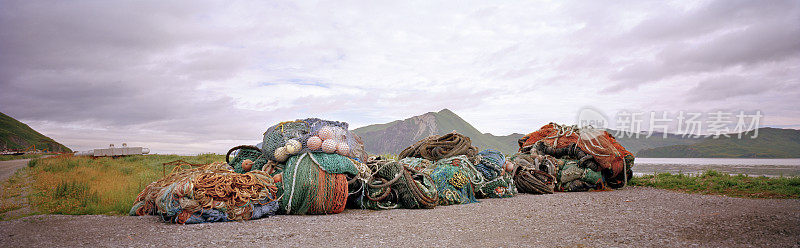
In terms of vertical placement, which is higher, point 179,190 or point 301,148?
point 301,148

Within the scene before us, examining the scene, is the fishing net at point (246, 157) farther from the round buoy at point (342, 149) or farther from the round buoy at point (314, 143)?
the round buoy at point (342, 149)

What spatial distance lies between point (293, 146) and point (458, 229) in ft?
10.5

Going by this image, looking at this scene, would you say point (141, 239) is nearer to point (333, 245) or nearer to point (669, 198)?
point (333, 245)

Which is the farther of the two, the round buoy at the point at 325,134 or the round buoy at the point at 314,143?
the round buoy at the point at 325,134

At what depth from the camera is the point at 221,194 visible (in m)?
5.31

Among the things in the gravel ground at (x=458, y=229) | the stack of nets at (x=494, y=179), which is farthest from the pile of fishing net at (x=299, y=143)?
the stack of nets at (x=494, y=179)

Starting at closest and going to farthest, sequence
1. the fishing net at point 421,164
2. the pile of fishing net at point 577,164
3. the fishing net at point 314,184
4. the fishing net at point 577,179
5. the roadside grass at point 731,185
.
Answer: the fishing net at point 314,184 → the roadside grass at point 731,185 → the fishing net at point 421,164 → the pile of fishing net at point 577,164 → the fishing net at point 577,179

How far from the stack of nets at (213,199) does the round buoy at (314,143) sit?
85cm

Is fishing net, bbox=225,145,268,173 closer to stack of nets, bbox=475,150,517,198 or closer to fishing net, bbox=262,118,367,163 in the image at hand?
fishing net, bbox=262,118,367,163

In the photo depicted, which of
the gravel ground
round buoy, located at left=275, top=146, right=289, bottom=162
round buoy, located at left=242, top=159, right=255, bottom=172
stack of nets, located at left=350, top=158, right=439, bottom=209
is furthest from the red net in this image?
round buoy, located at left=242, top=159, right=255, bottom=172

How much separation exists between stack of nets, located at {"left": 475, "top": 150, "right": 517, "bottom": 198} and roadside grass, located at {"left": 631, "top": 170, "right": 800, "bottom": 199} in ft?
14.5

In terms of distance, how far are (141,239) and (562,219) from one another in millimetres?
5239

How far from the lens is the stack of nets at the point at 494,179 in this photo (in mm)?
8414

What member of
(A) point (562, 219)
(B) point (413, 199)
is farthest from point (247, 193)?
(A) point (562, 219)
